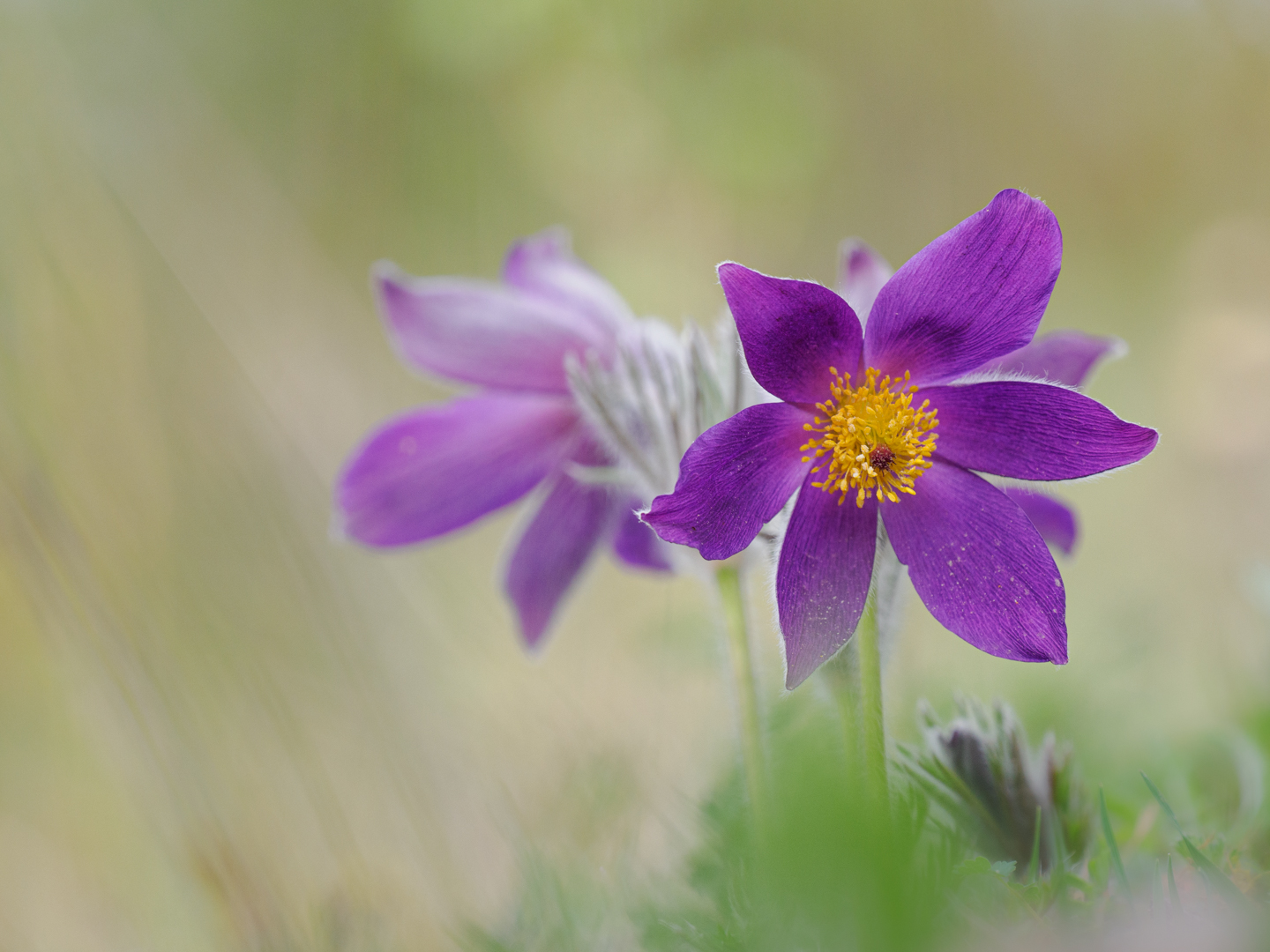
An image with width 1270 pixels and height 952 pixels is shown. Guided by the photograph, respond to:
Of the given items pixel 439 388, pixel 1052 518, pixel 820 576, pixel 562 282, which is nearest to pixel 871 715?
pixel 820 576

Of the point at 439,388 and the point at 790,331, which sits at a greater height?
the point at 439,388

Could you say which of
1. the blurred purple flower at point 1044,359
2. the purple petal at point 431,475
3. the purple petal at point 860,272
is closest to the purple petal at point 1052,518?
the blurred purple flower at point 1044,359

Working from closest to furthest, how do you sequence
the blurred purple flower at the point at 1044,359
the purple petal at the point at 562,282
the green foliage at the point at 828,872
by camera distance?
the green foliage at the point at 828,872 < the blurred purple flower at the point at 1044,359 < the purple petal at the point at 562,282

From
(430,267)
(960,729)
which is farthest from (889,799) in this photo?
(430,267)

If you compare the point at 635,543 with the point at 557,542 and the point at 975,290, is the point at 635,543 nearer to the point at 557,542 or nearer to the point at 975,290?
the point at 557,542

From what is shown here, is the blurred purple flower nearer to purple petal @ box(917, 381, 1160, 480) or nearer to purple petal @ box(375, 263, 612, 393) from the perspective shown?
purple petal @ box(917, 381, 1160, 480)

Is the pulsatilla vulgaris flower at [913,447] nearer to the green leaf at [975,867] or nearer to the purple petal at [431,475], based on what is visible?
the green leaf at [975,867]
